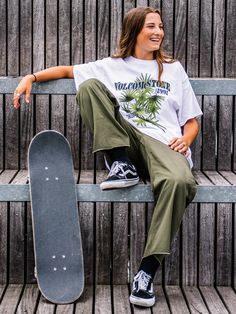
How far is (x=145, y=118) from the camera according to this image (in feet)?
10.9

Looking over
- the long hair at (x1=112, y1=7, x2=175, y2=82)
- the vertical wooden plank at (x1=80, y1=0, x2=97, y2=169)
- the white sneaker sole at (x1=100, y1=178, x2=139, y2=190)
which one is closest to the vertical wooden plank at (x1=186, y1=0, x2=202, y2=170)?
the long hair at (x1=112, y1=7, x2=175, y2=82)

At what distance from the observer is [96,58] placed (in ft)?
12.3

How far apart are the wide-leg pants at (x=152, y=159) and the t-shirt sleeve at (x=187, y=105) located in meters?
0.24

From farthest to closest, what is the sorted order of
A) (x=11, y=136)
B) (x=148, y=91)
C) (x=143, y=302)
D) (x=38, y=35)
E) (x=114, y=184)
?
(x=38, y=35) → (x=11, y=136) → (x=148, y=91) → (x=114, y=184) → (x=143, y=302)

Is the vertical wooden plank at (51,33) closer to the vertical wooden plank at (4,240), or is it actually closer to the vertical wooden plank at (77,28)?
the vertical wooden plank at (77,28)

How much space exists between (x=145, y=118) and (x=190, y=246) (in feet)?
2.14

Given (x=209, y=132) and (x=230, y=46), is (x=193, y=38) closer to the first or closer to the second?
(x=230, y=46)

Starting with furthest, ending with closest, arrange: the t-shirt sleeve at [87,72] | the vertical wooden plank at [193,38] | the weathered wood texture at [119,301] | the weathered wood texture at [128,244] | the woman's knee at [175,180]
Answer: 1. the vertical wooden plank at [193,38]
2. the t-shirt sleeve at [87,72]
3. the weathered wood texture at [128,244]
4. the woman's knee at [175,180]
5. the weathered wood texture at [119,301]

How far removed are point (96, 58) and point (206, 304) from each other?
1531 millimetres

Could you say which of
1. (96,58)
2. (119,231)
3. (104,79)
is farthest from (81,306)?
(96,58)

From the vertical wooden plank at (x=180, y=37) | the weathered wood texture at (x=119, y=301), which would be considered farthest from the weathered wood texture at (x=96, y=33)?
the weathered wood texture at (x=119, y=301)

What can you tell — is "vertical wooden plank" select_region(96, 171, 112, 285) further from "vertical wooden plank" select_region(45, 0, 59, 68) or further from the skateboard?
"vertical wooden plank" select_region(45, 0, 59, 68)

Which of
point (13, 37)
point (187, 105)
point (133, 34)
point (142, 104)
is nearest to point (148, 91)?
point (142, 104)

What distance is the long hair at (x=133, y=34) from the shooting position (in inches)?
133
